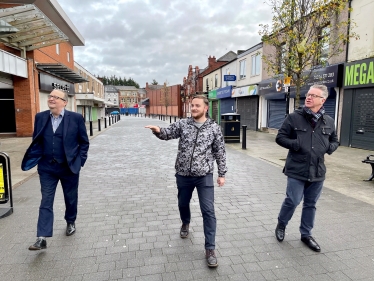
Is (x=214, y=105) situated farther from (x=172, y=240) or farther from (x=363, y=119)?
(x=172, y=240)

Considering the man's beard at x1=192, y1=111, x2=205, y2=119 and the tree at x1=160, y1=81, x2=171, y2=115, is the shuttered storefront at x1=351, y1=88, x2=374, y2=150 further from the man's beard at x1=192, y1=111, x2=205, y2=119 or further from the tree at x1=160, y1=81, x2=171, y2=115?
the tree at x1=160, y1=81, x2=171, y2=115

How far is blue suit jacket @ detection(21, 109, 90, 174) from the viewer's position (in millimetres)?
3268

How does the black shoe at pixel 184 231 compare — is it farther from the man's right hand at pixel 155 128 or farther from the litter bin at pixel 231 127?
the litter bin at pixel 231 127

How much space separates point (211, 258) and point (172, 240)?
0.72 meters

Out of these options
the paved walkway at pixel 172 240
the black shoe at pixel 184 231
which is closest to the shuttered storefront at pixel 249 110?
the paved walkway at pixel 172 240

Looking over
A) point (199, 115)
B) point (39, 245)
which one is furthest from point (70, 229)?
point (199, 115)

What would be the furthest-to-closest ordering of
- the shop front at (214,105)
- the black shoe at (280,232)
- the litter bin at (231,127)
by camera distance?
the shop front at (214,105) < the litter bin at (231,127) < the black shoe at (280,232)

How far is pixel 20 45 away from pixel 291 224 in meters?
15.7

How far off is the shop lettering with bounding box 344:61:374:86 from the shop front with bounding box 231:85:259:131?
8888mm

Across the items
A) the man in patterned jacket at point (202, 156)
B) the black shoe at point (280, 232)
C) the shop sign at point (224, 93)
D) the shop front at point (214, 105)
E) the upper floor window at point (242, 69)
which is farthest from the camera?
the shop front at point (214, 105)

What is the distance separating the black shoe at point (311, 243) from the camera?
130 inches

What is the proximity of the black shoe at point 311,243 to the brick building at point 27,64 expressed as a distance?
11726mm

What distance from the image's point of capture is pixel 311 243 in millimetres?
3355

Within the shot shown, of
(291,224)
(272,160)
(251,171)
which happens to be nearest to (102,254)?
(291,224)
